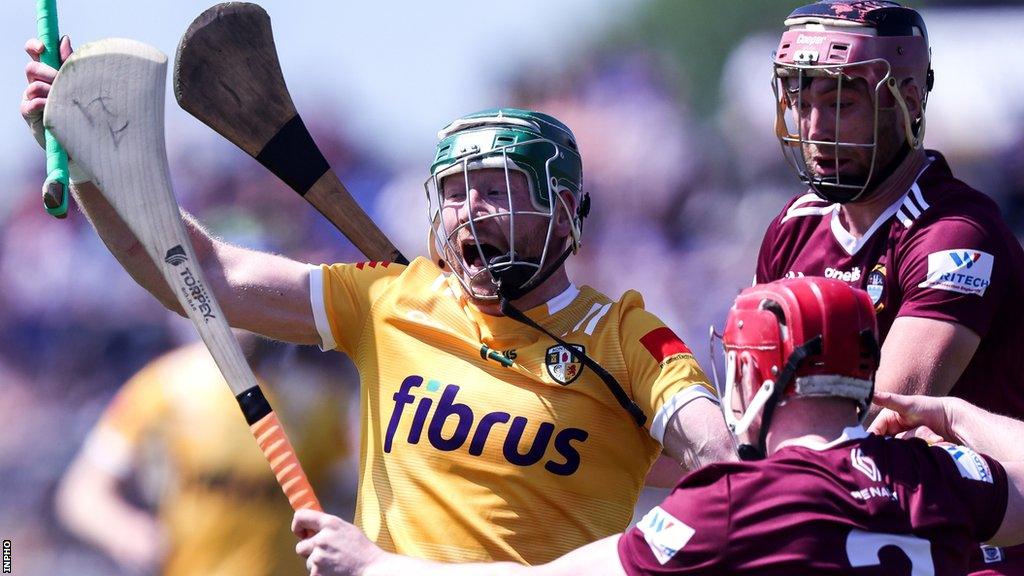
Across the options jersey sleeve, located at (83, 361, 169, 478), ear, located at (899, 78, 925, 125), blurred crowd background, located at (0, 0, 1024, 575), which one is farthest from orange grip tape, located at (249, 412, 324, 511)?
blurred crowd background, located at (0, 0, 1024, 575)

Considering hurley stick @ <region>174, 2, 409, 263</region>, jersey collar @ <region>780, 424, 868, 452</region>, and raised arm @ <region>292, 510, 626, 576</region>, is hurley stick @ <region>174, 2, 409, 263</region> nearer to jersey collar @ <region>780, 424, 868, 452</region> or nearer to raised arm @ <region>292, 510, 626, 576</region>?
raised arm @ <region>292, 510, 626, 576</region>

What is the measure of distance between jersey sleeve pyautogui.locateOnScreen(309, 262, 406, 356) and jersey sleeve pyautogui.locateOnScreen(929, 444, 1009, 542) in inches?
46.5

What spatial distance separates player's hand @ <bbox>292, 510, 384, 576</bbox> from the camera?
2.22m

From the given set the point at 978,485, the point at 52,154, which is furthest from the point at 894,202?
the point at 52,154

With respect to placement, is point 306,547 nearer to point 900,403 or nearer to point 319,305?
point 319,305

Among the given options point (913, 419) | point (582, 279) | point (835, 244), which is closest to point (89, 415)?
point (582, 279)

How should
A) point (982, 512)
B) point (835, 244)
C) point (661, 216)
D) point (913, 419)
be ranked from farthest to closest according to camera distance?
point (661, 216)
point (835, 244)
point (913, 419)
point (982, 512)

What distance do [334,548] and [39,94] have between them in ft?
3.51

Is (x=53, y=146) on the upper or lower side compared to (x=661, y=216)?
upper

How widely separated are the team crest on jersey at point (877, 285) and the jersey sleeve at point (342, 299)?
930 mm

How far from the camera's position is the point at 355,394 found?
14.0 feet

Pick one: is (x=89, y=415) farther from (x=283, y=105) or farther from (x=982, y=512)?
(x=982, y=512)

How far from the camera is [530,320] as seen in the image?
8.84ft

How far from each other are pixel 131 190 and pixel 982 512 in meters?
1.58
